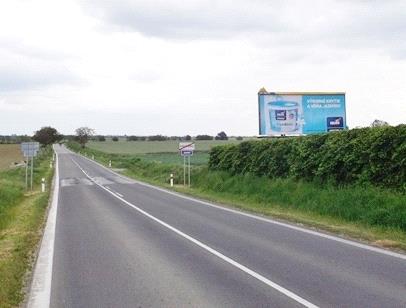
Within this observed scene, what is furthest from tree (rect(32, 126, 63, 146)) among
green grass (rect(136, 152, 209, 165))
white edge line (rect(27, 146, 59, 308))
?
white edge line (rect(27, 146, 59, 308))

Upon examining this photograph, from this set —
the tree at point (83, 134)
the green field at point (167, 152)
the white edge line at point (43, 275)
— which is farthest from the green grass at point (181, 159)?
the tree at point (83, 134)

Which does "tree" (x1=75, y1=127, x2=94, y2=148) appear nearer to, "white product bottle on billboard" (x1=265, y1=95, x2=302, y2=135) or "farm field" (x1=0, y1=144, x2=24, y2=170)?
"farm field" (x1=0, y1=144, x2=24, y2=170)

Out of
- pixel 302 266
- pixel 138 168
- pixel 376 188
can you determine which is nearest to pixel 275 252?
pixel 302 266

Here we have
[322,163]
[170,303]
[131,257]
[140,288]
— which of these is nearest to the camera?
[170,303]

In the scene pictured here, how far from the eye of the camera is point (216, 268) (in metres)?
9.45

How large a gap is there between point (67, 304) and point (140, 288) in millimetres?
1174

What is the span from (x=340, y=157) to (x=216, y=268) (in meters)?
10.3

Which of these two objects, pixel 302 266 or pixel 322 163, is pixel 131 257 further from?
pixel 322 163

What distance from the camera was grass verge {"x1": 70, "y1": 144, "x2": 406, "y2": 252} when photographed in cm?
1340

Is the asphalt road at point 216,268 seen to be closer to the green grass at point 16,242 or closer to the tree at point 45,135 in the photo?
the green grass at point 16,242

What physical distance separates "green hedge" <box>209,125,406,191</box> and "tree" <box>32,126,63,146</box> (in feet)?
524

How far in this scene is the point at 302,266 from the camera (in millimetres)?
9406

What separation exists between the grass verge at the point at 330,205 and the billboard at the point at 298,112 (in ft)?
14.9

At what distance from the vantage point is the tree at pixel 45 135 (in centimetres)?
17912
